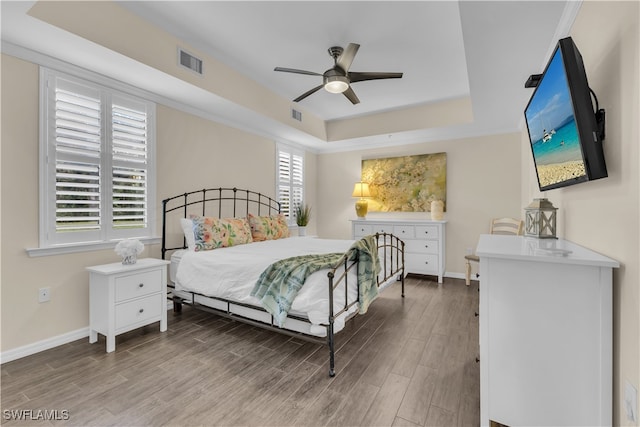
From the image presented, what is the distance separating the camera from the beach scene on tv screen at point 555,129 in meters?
1.46

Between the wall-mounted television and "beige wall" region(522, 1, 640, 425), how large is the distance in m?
0.07

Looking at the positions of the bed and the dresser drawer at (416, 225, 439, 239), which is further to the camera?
the dresser drawer at (416, 225, 439, 239)

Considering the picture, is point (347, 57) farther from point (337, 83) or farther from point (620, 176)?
point (620, 176)

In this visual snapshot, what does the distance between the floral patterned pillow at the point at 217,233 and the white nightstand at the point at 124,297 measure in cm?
53

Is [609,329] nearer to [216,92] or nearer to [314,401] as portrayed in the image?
[314,401]

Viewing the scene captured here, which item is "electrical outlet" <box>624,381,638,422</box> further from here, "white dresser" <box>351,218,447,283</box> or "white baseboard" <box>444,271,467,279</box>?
"white baseboard" <box>444,271,467,279</box>

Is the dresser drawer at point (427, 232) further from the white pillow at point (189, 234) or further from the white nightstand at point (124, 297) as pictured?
the white nightstand at point (124, 297)

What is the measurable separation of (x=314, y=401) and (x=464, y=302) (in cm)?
260

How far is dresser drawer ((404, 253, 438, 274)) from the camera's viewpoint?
15.4ft

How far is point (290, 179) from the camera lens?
5516mm

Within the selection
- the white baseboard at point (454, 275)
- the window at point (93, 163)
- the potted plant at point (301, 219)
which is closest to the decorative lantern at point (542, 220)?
the white baseboard at point (454, 275)

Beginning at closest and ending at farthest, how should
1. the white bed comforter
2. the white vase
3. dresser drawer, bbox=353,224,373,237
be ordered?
1. the white bed comforter
2. the white vase
3. dresser drawer, bbox=353,224,373,237

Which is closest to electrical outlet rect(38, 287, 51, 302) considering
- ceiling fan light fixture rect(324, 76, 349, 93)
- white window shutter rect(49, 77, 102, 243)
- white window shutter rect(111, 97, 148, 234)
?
white window shutter rect(49, 77, 102, 243)

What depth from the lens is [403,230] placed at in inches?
193
